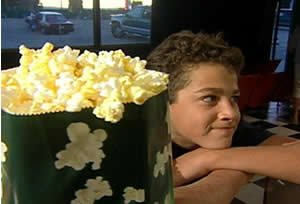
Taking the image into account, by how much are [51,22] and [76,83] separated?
4.20 metres

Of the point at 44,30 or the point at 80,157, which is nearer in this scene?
the point at 80,157

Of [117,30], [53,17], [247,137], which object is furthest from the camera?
[117,30]

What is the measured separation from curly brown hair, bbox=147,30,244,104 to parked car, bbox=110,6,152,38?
387 centimetres

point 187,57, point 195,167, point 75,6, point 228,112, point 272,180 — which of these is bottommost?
point 272,180

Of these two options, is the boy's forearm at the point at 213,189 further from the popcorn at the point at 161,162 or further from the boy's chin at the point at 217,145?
the popcorn at the point at 161,162

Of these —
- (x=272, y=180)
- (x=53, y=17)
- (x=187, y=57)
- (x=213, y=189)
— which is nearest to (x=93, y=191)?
(x=213, y=189)

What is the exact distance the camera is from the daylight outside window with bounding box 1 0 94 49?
13.1ft

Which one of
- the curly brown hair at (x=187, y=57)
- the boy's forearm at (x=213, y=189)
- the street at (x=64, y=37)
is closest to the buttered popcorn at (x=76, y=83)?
the boy's forearm at (x=213, y=189)

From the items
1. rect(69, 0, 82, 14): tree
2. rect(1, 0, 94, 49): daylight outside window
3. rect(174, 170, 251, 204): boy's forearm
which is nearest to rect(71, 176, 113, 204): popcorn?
rect(174, 170, 251, 204): boy's forearm

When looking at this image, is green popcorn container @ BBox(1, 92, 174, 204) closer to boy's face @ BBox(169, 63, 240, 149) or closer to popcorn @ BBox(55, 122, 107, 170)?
popcorn @ BBox(55, 122, 107, 170)

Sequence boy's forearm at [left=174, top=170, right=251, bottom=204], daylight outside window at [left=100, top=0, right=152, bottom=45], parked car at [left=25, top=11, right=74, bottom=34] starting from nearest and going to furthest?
boy's forearm at [left=174, top=170, right=251, bottom=204] < parked car at [left=25, top=11, right=74, bottom=34] < daylight outside window at [left=100, top=0, right=152, bottom=45]

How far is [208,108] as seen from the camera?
2.65ft

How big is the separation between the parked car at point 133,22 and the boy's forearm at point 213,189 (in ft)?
13.6

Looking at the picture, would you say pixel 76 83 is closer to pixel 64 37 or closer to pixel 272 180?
pixel 272 180
